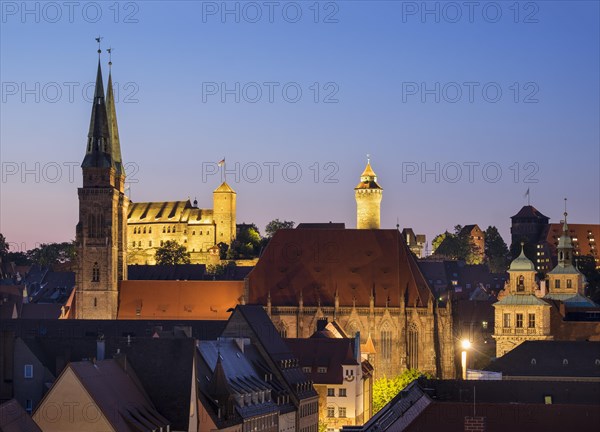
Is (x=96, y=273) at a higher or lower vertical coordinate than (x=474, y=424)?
higher

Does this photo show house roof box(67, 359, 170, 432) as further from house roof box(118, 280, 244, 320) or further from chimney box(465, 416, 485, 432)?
house roof box(118, 280, 244, 320)

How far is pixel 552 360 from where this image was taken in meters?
144

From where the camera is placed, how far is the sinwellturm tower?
19200cm

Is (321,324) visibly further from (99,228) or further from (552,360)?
(552,360)

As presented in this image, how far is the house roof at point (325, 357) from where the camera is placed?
14912cm

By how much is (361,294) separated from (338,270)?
4.35m

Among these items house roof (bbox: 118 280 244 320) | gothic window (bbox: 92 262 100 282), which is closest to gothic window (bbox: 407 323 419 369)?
house roof (bbox: 118 280 244 320)

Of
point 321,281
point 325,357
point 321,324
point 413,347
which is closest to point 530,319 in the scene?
point 413,347

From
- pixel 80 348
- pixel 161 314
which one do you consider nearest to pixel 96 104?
pixel 161 314

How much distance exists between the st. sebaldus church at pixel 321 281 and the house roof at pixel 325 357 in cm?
2380

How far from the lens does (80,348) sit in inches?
4326

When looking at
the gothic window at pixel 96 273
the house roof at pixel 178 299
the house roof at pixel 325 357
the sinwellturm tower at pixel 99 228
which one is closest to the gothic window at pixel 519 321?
the house roof at pixel 325 357

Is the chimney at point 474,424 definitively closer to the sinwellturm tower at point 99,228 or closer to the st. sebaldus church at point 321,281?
the st. sebaldus church at point 321,281

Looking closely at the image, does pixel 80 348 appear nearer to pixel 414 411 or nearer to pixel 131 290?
pixel 414 411
